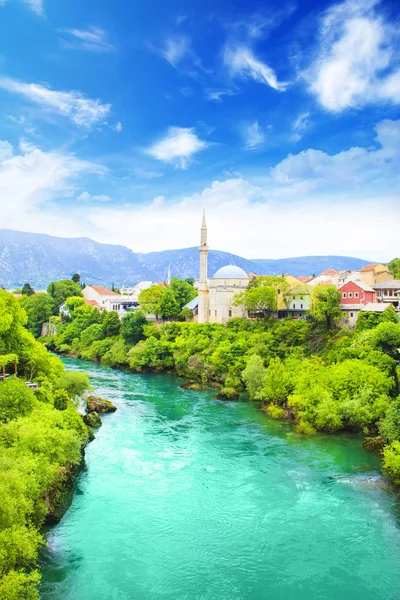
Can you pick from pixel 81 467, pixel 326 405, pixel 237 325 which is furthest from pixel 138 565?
pixel 237 325

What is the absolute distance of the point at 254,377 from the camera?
39.7 metres

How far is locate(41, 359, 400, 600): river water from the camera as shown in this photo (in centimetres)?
1578

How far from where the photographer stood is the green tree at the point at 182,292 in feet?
226

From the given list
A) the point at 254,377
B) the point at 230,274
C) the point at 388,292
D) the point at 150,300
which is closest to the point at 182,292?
the point at 150,300

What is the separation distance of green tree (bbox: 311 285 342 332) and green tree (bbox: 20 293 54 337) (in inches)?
2048

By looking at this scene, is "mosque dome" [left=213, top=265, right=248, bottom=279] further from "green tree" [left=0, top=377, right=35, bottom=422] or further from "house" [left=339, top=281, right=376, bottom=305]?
"green tree" [left=0, top=377, right=35, bottom=422]

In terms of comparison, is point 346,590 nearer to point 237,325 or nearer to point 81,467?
point 81,467

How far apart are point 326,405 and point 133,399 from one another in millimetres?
16474

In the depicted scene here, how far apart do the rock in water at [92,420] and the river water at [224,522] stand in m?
1.57

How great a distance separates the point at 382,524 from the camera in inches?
759

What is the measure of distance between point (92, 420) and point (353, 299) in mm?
27737

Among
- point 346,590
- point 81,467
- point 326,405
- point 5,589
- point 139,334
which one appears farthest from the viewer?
point 139,334

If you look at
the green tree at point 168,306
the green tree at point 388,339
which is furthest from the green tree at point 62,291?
the green tree at point 388,339

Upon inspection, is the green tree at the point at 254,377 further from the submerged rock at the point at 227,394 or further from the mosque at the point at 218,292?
the mosque at the point at 218,292
